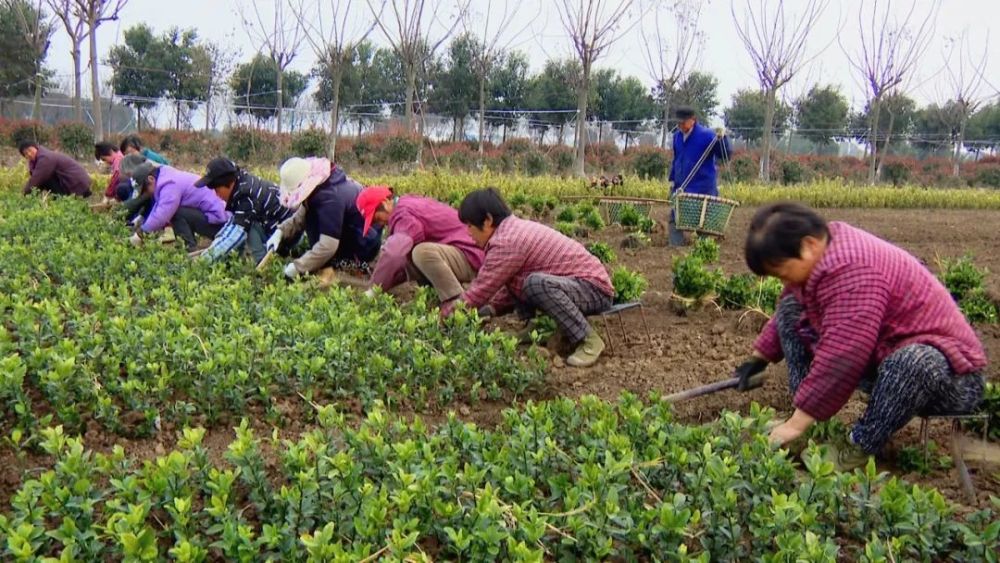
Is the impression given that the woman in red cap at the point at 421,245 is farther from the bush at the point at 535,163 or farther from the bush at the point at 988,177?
the bush at the point at 988,177

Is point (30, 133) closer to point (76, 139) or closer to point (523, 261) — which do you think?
point (76, 139)

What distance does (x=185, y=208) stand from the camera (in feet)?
25.3

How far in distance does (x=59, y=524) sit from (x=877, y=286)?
2.61 meters

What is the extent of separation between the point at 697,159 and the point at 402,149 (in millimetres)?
11070

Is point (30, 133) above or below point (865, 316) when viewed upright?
above

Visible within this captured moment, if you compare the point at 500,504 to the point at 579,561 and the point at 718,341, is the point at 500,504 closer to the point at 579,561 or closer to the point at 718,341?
the point at 579,561

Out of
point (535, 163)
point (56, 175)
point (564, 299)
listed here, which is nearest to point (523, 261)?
point (564, 299)

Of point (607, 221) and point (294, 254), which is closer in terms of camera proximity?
point (294, 254)

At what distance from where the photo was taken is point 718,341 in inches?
190

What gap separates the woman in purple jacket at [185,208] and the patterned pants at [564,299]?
4.33 meters

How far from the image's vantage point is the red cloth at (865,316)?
2.71 metres

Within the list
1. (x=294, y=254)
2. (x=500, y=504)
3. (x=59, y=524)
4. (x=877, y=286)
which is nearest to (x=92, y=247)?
(x=294, y=254)

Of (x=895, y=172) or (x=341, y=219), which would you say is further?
(x=895, y=172)

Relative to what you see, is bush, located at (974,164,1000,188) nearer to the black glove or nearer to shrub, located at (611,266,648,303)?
shrub, located at (611,266,648,303)
